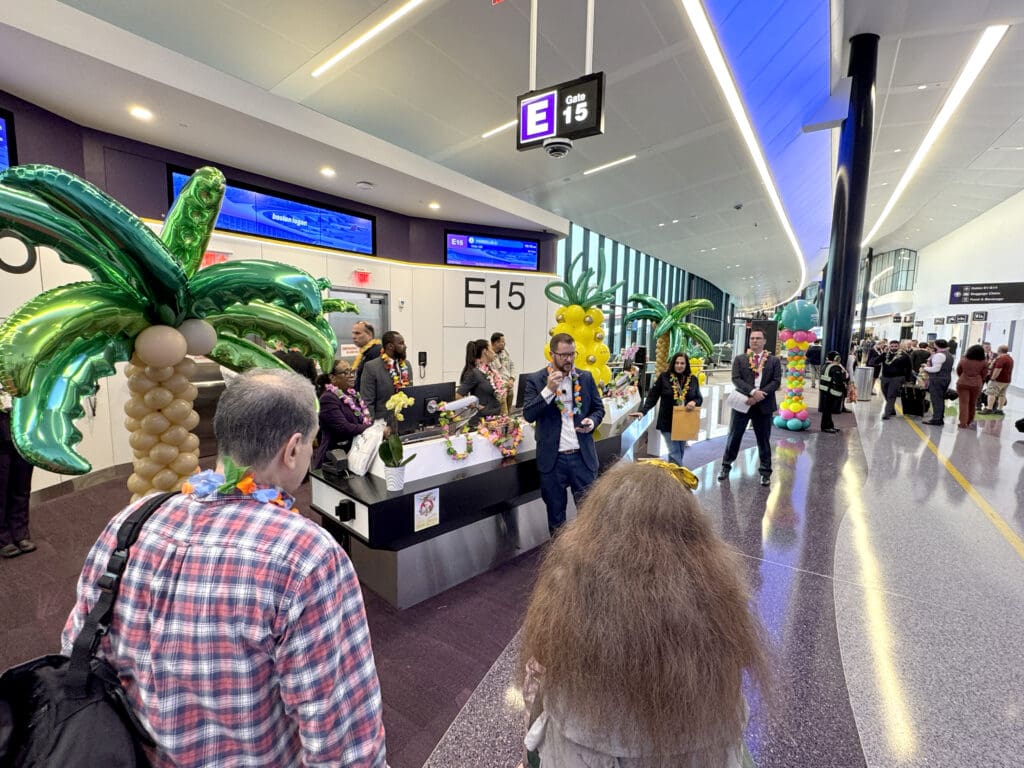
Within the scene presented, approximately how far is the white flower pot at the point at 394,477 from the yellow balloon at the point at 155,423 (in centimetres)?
113

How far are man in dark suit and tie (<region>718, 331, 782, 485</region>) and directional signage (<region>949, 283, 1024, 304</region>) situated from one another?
11724mm

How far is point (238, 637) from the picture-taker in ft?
2.71

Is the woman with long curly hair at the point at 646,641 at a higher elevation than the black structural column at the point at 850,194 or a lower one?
lower

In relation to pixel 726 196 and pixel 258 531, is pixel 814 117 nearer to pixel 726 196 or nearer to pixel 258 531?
pixel 726 196

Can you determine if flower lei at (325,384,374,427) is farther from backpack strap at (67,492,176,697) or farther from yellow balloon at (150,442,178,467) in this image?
backpack strap at (67,492,176,697)

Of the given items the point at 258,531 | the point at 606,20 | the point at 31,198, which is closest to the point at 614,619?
the point at 258,531

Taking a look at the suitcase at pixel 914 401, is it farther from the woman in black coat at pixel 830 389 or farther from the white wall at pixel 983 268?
the white wall at pixel 983 268

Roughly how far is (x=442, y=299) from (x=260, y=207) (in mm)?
3167

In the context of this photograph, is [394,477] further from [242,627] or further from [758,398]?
[758,398]

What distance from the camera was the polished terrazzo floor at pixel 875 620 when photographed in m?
1.86

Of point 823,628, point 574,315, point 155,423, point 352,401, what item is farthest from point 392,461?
point 574,315

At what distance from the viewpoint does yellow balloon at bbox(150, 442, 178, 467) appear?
5.48 feet

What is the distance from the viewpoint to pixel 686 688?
2.56 ft

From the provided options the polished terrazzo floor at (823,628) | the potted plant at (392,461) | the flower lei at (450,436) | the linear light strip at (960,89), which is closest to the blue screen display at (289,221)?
the polished terrazzo floor at (823,628)
